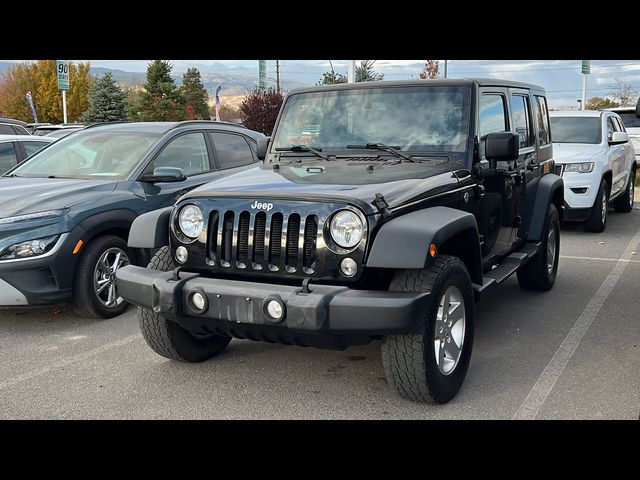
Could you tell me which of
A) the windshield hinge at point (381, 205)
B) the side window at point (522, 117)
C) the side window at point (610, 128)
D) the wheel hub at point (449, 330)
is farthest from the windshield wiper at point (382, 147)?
the side window at point (610, 128)

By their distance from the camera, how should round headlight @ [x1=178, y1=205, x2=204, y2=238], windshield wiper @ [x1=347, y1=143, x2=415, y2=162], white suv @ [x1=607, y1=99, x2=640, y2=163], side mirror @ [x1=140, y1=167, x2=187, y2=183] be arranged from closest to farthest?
round headlight @ [x1=178, y1=205, x2=204, y2=238] → windshield wiper @ [x1=347, y1=143, x2=415, y2=162] → side mirror @ [x1=140, y1=167, x2=187, y2=183] → white suv @ [x1=607, y1=99, x2=640, y2=163]

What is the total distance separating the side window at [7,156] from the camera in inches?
308

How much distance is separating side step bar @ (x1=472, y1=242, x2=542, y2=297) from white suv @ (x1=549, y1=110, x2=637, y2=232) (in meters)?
3.72

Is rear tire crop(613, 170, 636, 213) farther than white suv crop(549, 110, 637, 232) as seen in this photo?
Yes

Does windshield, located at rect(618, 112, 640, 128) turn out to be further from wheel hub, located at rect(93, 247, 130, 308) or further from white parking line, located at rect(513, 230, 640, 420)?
wheel hub, located at rect(93, 247, 130, 308)

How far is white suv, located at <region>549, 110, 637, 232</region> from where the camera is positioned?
32.3 feet

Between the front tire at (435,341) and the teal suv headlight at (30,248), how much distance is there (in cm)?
301

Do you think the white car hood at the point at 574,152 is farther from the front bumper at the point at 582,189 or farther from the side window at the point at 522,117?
the side window at the point at 522,117

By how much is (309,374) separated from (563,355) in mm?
1859

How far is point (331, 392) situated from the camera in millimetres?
4141

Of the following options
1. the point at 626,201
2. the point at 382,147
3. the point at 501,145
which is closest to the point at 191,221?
the point at 382,147

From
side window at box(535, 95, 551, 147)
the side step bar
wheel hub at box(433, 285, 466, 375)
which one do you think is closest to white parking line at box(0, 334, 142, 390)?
wheel hub at box(433, 285, 466, 375)

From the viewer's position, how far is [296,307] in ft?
11.1

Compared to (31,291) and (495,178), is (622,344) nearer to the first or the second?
(495,178)
